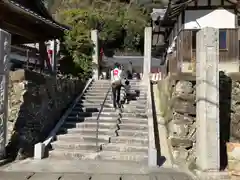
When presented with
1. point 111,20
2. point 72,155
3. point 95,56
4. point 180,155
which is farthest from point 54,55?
point 111,20

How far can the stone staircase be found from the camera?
911 centimetres

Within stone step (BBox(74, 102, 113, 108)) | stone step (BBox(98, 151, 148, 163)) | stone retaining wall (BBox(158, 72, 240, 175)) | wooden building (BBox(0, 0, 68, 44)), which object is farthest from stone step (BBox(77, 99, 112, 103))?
stone retaining wall (BBox(158, 72, 240, 175))

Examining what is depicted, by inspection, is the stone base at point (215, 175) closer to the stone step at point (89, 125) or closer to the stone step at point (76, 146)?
the stone step at point (76, 146)

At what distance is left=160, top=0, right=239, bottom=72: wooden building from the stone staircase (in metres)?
Result: 3.07

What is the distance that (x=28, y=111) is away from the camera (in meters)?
9.44

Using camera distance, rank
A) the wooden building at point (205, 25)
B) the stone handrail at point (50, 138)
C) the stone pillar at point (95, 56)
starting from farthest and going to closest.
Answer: the stone pillar at point (95, 56) < the wooden building at point (205, 25) < the stone handrail at point (50, 138)

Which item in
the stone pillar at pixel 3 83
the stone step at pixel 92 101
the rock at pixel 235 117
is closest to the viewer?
the stone pillar at pixel 3 83

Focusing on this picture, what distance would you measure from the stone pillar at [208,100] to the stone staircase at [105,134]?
203 cm

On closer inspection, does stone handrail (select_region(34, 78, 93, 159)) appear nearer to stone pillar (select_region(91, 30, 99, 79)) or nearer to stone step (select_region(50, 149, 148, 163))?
stone step (select_region(50, 149, 148, 163))

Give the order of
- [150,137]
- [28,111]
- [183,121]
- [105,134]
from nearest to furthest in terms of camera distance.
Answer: [183,121], [28,111], [150,137], [105,134]

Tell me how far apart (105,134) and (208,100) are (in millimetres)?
4053

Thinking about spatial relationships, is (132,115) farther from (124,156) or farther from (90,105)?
(124,156)

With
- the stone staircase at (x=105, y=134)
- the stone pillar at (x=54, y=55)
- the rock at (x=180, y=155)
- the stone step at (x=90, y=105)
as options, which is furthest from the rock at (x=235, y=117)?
the stone pillar at (x=54, y=55)

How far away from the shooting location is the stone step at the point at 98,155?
8914mm
